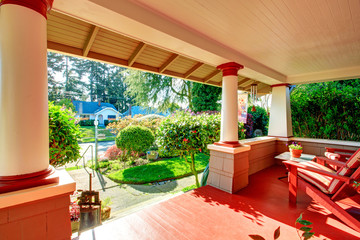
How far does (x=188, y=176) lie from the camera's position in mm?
6766

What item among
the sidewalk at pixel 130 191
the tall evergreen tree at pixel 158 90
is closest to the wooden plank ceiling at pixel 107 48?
the sidewalk at pixel 130 191

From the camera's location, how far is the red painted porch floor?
6.75ft

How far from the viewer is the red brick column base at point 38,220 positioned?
4.32 feet

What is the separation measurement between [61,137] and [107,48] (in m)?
1.53

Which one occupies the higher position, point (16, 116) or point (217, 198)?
point (16, 116)

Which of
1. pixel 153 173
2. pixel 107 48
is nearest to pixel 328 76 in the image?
pixel 107 48

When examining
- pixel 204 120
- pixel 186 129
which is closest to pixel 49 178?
pixel 186 129

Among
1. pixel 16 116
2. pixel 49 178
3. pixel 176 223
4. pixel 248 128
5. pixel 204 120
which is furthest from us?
pixel 248 128

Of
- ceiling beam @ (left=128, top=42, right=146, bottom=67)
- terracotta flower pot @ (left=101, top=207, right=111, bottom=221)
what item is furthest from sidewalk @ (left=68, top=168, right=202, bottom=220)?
ceiling beam @ (left=128, top=42, right=146, bottom=67)

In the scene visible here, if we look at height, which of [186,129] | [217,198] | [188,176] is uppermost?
[186,129]

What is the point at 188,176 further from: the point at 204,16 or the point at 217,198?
the point at 204,16

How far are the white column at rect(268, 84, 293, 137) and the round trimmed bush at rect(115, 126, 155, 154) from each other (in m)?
4.73

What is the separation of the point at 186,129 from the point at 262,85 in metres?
3.92

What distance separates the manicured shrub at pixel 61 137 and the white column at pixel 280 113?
5.22m
